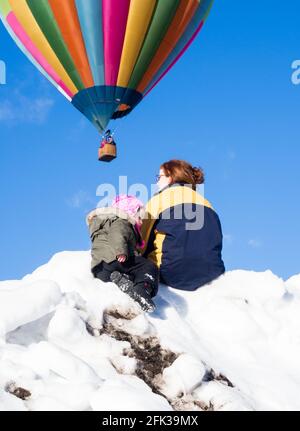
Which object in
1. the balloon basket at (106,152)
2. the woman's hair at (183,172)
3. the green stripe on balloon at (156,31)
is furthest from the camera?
the balloon basket at (106,152)

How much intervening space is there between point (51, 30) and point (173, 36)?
3025 millimetres

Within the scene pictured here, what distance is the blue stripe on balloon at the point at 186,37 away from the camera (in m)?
16.9

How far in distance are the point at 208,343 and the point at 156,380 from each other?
1.10 m

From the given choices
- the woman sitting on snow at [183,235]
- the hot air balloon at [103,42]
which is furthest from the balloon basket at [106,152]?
the woman sitting on snow at [183,235]

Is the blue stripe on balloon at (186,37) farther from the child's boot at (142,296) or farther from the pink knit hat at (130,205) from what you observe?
the child's boot at (142,296)

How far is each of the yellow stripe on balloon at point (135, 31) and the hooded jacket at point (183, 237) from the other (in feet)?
30.8

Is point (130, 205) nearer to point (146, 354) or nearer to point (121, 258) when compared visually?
point (121, 258)

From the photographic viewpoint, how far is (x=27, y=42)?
1667 centimetres

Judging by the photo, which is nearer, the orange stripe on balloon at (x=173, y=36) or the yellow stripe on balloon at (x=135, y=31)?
Result: the yellow stripe on balloon at (x=135, y=31)

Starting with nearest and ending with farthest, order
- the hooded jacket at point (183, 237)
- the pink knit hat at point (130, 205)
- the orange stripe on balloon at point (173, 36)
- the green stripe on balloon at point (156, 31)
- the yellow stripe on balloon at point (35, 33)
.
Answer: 1. the pink knit hat at point (130, 205)
2. the hooded jacket at point (183, 237)
3. the green stripe on balloon at point (156, 31)
4. the yellow stripe on balloon at point (35, 33)
5. the orange stripe on balloon at point (173, 36)

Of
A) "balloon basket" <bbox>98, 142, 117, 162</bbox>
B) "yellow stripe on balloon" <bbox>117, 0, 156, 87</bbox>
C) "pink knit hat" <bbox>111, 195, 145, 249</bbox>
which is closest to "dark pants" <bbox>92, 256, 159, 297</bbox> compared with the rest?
"pink knit hat" <bbox>111, 195, 145, 249</bbox>
